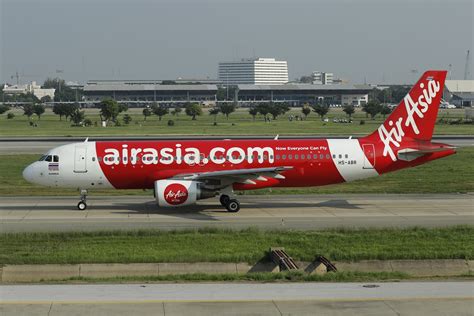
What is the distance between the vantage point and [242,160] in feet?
122

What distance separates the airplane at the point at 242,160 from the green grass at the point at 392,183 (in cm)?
621

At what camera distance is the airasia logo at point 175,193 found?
34.8m

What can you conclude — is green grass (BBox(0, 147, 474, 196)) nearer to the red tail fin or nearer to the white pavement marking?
the red tail fin

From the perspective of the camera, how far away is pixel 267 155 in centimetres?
3738

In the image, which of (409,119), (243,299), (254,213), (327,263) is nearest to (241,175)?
(254,213)

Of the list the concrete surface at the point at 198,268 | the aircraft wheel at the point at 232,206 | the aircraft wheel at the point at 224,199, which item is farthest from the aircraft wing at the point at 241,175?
the concrete surface at the point at 198,268

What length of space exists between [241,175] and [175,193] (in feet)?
10.5

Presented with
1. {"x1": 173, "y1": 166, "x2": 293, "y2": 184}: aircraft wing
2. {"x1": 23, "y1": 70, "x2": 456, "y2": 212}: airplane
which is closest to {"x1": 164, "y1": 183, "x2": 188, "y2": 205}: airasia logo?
{"x1": 173, "y1": 166, "x2": 293, "y2": 184}: aircraft wing

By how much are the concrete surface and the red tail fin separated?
13.9 m

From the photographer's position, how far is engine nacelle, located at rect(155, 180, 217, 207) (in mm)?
34781

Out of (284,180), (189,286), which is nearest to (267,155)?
(284,180)

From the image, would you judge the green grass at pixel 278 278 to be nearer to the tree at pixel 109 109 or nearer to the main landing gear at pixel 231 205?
the main landing gear at pixel 231 205

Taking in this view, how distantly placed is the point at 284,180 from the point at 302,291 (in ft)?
62.9

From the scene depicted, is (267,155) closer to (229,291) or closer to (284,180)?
(284,180)
